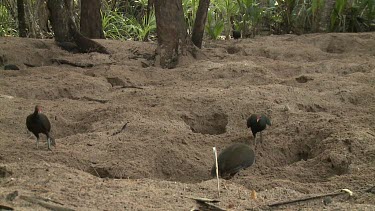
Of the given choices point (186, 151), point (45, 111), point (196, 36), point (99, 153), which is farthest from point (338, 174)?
point (196, 36)

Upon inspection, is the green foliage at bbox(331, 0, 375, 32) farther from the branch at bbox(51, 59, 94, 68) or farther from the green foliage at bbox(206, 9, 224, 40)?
the branch at bbox(51, 59, 94, 68)

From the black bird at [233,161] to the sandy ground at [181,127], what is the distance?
0.10 metres

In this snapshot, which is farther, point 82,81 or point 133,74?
point 133,74

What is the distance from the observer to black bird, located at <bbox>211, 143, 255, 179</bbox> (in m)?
3.82

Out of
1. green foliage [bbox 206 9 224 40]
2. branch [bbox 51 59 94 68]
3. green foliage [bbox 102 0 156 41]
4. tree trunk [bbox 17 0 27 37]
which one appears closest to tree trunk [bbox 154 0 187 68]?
branch [bbox 51 59 94 68]

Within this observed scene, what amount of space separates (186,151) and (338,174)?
1.00m

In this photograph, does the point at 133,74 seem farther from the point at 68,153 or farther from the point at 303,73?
the point at 68,153

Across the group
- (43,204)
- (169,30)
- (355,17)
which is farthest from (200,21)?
(43,204)

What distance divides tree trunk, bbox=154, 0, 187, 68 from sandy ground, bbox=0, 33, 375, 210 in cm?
20

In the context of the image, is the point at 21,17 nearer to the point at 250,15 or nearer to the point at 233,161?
the point at 250,15

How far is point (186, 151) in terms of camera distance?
4.25m

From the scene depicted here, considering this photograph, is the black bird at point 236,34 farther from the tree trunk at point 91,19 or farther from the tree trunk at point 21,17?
the tree trunk at point 21,17

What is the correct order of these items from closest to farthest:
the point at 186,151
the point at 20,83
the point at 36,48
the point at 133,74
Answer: the point at 186,151, the point at 20,83, the point at 133,74, the point at 36,48

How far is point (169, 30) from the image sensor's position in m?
7.19
